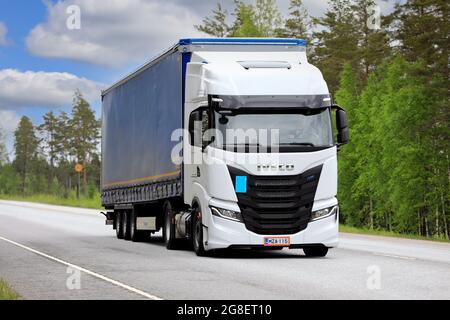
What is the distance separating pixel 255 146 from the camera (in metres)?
17.4

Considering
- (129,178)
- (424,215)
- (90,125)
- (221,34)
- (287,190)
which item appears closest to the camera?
(287,190)

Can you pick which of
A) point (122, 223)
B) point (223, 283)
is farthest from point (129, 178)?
point (223, 283)

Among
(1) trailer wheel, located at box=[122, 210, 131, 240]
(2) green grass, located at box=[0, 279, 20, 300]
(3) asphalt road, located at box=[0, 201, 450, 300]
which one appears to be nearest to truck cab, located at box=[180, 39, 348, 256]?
(3) asphalt road, located at box=[0, 201, 450, 300]

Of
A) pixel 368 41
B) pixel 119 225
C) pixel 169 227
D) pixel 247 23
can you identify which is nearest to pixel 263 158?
pixel 169 227

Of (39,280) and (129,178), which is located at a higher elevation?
(129,178)

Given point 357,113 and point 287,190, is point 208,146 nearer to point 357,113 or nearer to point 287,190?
point 287,190

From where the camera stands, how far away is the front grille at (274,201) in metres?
17.4

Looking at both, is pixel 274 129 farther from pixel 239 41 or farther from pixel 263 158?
pixel 239 41

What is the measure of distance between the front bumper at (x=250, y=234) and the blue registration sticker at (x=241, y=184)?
1.31 ft

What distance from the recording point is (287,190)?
17453 millimetres

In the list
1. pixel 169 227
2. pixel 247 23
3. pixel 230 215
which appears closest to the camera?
pixel 230 215

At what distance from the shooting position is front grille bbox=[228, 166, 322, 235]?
17.4m

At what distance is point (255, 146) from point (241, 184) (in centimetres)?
77
